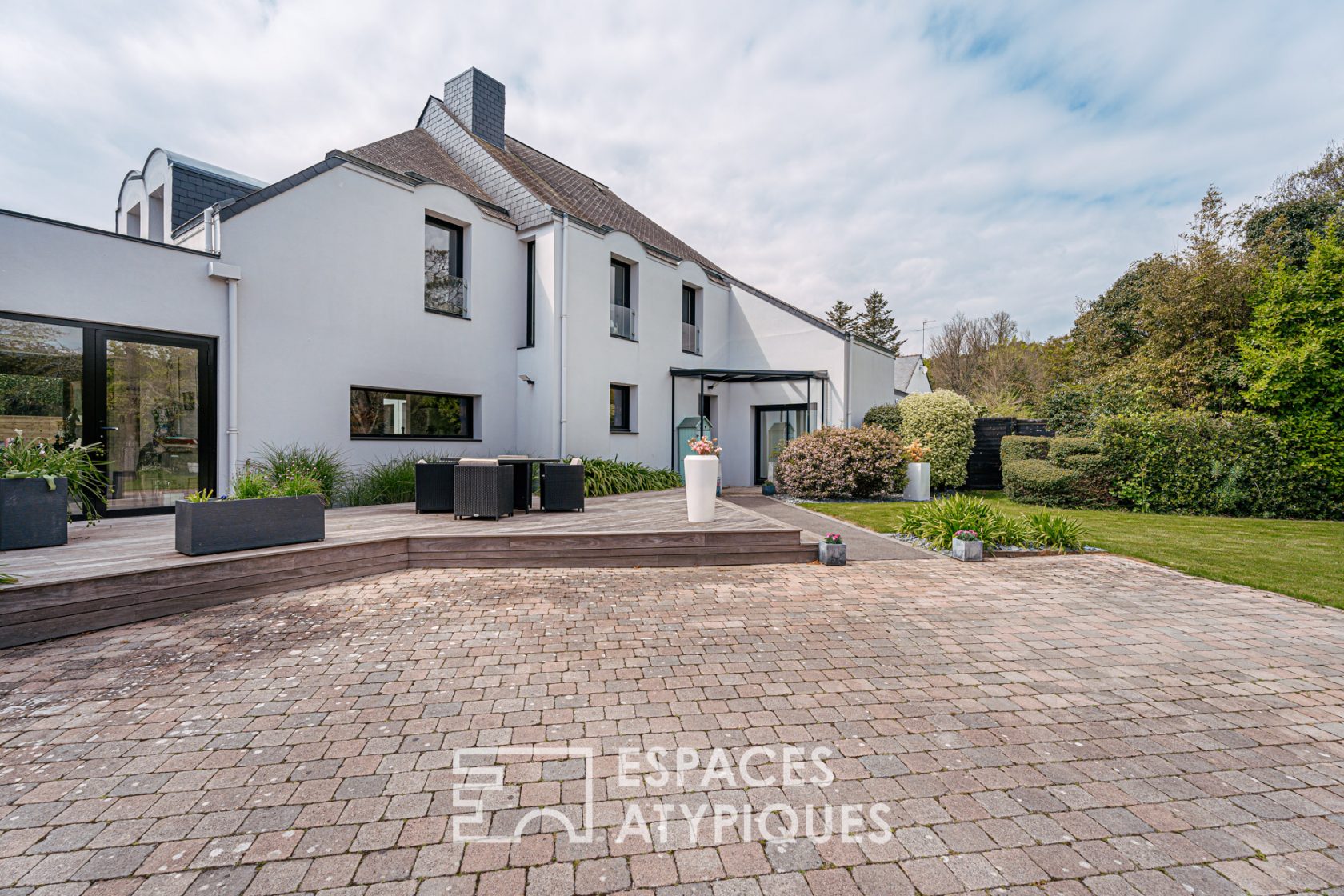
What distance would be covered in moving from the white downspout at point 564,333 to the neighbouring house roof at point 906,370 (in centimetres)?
2254

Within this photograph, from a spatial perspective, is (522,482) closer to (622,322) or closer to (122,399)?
(122,399)

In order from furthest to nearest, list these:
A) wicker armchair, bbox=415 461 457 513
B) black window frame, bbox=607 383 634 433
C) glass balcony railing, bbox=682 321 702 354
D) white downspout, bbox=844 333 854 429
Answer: glass balcony railing, bbox=682 321 702 354 < white downspout, bbox=844 333 854 429 < black window frame, bbox=607 383 634 433 < wicker armchair, bbox=415 461 457 513

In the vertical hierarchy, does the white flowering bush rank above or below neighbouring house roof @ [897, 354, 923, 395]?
below

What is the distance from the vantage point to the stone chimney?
12562 millimetres

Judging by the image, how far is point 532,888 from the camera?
1.65m

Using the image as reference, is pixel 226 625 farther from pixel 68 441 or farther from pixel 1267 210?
pixel 1267 210

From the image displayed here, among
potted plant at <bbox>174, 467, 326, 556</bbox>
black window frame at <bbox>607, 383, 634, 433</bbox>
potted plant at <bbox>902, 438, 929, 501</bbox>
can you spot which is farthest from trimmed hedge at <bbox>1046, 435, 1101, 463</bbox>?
potted plant at <bbox>174, 467, 326, 556</bbox>

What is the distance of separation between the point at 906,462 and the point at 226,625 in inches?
445

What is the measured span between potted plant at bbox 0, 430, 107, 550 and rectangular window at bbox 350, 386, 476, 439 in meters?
3.72

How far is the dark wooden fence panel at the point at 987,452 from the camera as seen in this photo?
13.7m

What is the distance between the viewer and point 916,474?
1158 cm

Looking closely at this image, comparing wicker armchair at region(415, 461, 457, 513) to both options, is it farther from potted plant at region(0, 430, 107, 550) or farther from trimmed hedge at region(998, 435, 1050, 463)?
trimmed hedge at region(998, 435, 1050, 463)

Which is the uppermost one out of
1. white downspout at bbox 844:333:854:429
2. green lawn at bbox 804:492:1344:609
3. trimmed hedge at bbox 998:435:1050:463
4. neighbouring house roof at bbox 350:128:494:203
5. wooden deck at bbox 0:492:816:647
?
neighbouring house roof at bbox 350:128:494:203

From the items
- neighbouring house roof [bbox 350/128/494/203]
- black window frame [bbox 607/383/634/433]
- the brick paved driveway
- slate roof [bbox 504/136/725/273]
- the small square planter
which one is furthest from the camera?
slate roof [bbox 504/136/725/273]
